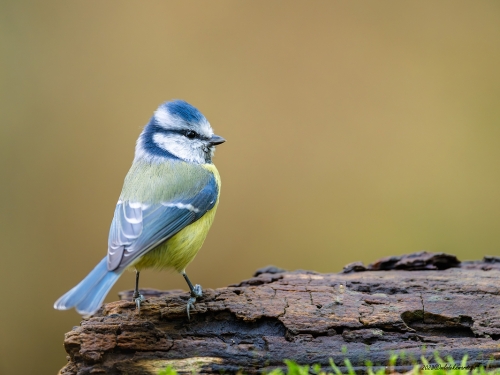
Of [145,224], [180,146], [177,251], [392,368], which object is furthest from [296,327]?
[180,146]

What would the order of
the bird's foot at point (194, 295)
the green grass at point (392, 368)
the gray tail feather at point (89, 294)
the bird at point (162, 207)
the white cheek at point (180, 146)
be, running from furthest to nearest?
the white cheek at point (180, 146), the bird's foot at point (194, 295), the bird at point (162, 207), the gray tail feather at point (89, 294), the green grass at point (392, 368)

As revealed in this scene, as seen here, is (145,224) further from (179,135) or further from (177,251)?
(179,135)

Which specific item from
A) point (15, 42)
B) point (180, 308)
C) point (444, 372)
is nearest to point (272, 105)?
point (15, 42)

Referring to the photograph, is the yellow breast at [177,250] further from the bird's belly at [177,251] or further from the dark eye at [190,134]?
the dark eye at [190,134]

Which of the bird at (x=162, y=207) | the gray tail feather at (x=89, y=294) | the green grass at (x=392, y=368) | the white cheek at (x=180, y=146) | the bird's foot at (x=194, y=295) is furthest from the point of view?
the white cheek at (x=180, y=146)

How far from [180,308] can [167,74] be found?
2970mm

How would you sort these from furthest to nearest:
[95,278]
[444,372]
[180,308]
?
[180,308] → [95,278] → [444,372]

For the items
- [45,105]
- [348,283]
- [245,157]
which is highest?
[45,105]

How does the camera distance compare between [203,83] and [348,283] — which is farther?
[203,83]

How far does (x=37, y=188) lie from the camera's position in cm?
462

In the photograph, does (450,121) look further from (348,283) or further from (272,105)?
(348,283)

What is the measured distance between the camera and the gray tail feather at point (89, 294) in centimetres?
183

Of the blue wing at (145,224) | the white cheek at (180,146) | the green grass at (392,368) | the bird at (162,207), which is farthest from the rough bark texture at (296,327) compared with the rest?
the white cheek at (180,146)

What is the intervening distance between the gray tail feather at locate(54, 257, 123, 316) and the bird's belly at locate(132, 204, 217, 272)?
233 millimetres
